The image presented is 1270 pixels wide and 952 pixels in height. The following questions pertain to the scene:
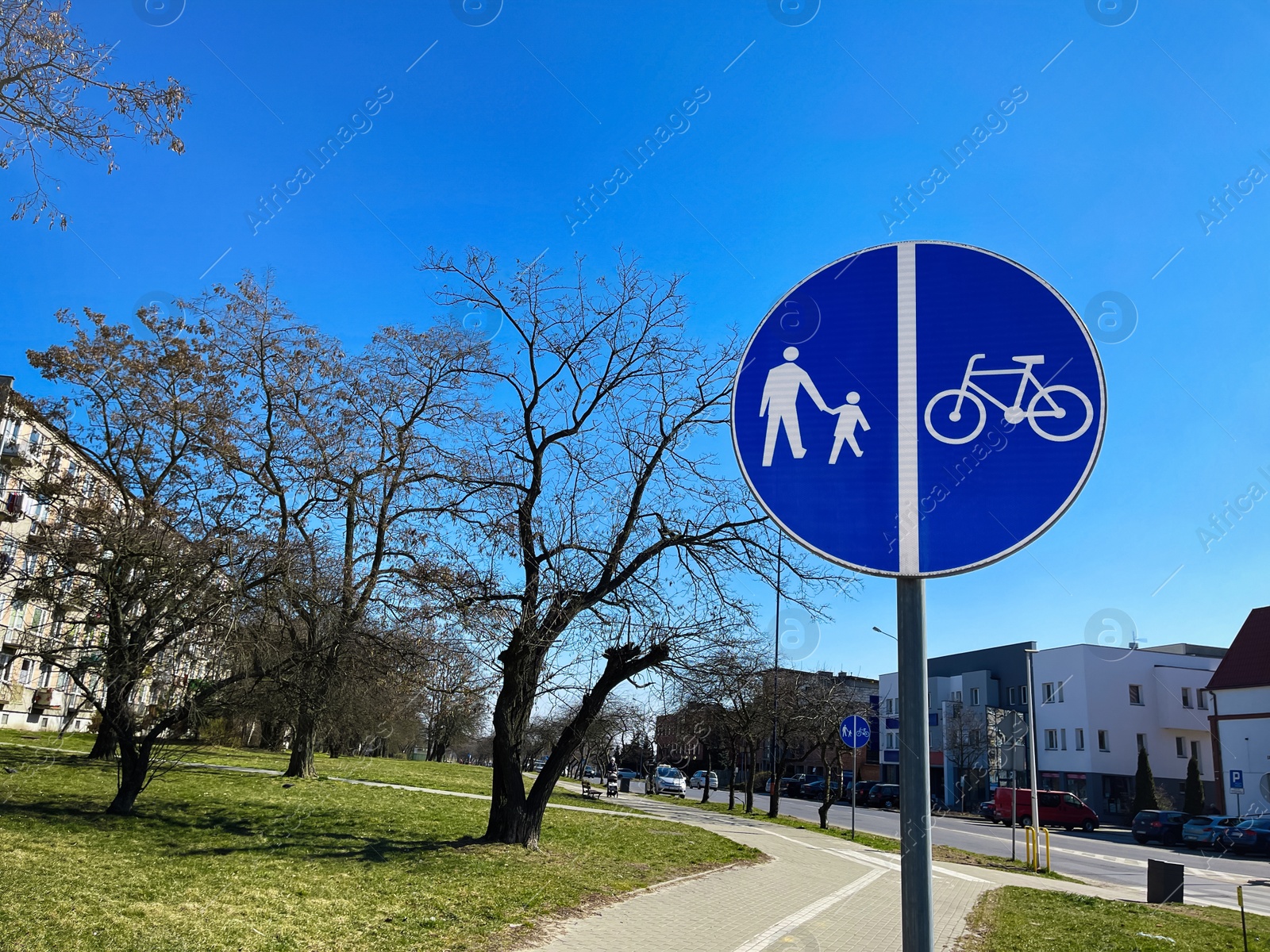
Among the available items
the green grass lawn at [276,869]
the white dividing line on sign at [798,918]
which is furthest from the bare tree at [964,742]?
the white dividing line on sign at [798,918]

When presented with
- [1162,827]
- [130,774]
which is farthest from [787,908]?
[1162,827]

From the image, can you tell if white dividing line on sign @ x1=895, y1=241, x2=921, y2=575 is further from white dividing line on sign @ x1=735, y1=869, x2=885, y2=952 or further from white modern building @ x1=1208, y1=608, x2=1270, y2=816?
white modern building @ x1=1208, y1=608, x2=1270, y2=816

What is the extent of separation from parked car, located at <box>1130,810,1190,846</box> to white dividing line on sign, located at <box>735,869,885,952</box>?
28050mm

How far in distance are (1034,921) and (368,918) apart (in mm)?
8906

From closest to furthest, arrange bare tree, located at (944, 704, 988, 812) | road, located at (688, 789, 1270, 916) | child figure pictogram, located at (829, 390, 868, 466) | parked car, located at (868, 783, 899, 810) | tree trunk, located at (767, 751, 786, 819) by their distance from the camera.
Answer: child figure pictogram, located at (829, 390, 868, 466) < road, located at (688, 789, 1270, 916) < tree trunk, located at (767, 751, 786, 819) < parked car, located at (868, 783, 899, 810) < bare tree, located at (944, 704, 988, 812)

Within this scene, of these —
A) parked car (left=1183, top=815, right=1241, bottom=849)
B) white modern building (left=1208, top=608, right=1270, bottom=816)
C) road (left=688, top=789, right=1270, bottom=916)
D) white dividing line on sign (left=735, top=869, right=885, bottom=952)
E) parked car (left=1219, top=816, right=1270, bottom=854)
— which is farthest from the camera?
white modern building (left=1208, top=608, right=1270, bottom=816)

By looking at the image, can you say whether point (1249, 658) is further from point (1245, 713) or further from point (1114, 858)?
point (1114, 858)

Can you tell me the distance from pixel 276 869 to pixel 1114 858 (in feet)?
85.2

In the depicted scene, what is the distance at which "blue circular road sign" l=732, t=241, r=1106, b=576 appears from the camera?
195 cm

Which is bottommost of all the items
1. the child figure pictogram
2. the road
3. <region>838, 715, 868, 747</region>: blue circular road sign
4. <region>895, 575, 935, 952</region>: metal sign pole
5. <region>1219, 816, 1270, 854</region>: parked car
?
the road

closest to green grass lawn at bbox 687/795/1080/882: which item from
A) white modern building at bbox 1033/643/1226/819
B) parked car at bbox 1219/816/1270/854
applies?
parked car at bbox 1219/816/1270/854

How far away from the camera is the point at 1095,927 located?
11.5 meters

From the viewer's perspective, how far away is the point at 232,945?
274 inches

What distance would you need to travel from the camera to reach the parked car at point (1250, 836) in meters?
31.8
